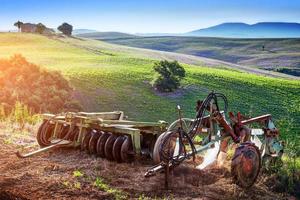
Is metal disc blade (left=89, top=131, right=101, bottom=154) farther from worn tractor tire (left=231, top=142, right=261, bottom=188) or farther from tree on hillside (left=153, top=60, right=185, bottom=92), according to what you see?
tree on hillside (left=153, top=60, right=185, bottom=92)

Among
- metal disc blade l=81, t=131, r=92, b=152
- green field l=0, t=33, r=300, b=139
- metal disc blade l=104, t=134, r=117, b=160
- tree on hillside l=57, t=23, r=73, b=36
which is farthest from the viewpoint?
tree on hillside l=57, t=23, r=73, b=36

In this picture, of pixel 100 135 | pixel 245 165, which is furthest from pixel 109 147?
pixel 245 165

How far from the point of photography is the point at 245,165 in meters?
10.2

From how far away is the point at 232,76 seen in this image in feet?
230

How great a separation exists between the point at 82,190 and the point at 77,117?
3.57 metres

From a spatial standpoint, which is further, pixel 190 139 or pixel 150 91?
pixel 150 91

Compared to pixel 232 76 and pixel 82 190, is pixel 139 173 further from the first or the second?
pixel 232 76

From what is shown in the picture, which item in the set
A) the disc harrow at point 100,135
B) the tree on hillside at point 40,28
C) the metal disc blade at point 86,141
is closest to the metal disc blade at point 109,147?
the disc harrow at point 100,135

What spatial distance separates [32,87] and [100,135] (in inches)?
1074

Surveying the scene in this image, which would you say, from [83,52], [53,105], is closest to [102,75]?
[53,105]

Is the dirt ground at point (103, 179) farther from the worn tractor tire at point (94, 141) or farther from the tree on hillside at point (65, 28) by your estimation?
the tree on hillside at point (65, 28)

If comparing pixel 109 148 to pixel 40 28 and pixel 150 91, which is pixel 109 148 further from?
pixel 40 28

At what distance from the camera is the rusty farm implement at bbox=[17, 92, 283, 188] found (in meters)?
10.2

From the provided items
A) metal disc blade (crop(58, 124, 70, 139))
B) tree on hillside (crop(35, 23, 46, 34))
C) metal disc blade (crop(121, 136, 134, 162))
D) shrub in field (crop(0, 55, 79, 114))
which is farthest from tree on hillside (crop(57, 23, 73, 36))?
metal disc blade (crop(121, 136, 134, 162))
